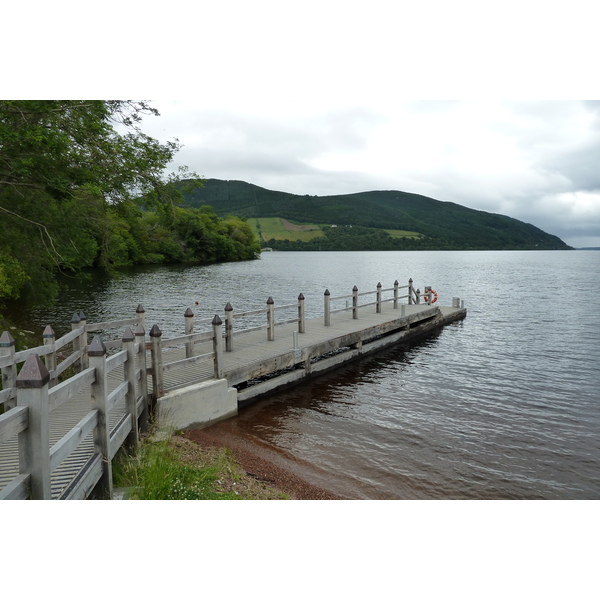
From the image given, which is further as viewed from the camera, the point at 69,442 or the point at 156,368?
the point at 156,368

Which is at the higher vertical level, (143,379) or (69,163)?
(69,163)

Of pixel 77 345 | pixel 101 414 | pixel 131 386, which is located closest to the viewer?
pixel 101 414

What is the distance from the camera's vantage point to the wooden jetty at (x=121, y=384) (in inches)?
148

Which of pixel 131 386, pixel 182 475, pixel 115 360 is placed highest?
pixel 115 360

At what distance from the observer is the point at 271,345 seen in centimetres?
1318

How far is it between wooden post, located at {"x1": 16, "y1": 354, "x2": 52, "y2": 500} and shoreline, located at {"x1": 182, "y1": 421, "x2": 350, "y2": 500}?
3.87 m

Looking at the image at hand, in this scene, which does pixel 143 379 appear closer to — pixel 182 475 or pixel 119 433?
pixel 119 433

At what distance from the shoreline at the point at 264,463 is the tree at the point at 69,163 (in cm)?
520

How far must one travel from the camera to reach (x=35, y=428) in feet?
12.1

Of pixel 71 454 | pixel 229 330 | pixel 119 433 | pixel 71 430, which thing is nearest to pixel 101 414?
pixel 71 454

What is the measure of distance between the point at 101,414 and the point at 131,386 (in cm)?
161

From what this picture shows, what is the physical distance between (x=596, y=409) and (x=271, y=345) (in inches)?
334

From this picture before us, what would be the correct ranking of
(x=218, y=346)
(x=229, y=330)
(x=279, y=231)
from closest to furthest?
(x=218, y=346) < (x=229, y=330) < (x=279, y=231)

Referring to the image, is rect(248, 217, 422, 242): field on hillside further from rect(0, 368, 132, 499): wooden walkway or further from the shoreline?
rect(0, 368, 132, 499): wooden walkway
